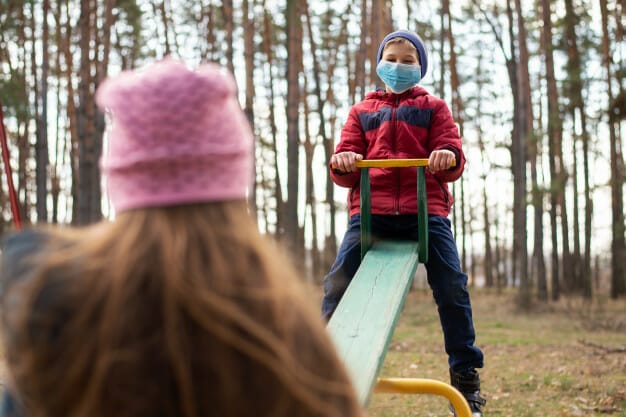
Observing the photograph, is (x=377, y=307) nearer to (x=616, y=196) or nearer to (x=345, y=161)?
Result: (x=345, y=161)

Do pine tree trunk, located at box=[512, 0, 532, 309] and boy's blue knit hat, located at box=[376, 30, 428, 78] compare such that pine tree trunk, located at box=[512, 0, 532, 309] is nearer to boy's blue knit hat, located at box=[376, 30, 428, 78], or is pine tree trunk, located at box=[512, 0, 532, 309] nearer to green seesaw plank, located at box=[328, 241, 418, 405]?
boy's blue knit hat, located at box=[376, 30, 428, 78]

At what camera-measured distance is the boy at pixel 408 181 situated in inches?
152

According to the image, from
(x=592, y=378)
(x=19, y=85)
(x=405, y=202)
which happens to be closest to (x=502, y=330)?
(x=592, y=378)

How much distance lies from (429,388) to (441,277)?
743 millimetres

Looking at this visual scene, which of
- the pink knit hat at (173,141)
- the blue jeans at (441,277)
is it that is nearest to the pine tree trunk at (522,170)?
the blue jeans at (441,277)

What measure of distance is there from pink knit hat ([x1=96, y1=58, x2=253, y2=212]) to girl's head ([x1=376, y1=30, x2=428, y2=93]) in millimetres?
2933

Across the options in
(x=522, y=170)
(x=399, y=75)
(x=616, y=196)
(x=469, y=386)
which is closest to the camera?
(x=469, y=386)

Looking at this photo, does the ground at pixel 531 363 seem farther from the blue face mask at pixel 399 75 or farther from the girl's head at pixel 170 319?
the girl's head at pixel 170 319

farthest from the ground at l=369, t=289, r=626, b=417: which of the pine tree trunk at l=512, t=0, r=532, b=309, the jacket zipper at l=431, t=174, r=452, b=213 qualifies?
the jacket zipper at l=431, t=174, r=452, b=213

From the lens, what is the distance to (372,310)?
3119mm

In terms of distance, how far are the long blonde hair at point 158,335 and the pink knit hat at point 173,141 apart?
3.4 inches

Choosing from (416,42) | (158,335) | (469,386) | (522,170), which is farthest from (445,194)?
(522,170)

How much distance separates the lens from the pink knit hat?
1.20 m

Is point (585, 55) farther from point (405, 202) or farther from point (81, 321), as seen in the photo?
point (81, 321)
